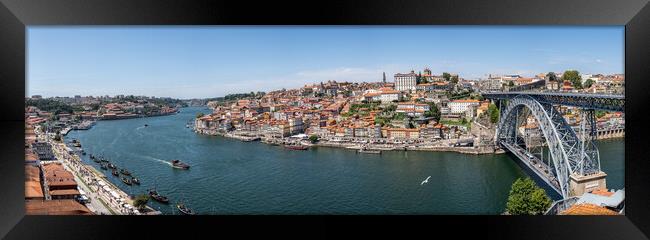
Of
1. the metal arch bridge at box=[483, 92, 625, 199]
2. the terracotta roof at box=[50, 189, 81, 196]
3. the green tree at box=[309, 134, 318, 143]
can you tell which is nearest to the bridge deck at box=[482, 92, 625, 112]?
the metal arch bridge at box=[483, 92, 625, 199]

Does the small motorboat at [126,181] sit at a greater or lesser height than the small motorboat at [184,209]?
greater

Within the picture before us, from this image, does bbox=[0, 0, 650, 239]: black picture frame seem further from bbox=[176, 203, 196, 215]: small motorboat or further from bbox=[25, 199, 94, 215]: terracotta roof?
bbox=[176, 203, 196, 215]: small motorboat

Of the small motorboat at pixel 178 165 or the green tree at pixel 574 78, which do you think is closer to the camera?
the small motorboat at pixel 178 165

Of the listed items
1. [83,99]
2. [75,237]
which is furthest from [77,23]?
[83,99]

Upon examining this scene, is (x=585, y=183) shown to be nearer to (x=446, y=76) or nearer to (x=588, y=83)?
(x=588, y=83)

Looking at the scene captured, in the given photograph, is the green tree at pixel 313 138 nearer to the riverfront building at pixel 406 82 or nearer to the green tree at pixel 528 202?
the riverfront building at pixel 406 82

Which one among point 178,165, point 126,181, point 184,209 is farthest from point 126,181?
point 184,209

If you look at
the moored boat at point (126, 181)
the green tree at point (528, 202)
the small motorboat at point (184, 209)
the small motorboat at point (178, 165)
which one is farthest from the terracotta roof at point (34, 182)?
the green tree at point (528, 202)

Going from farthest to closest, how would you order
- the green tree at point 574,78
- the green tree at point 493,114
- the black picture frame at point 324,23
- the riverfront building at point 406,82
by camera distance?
the green tree at point 493,114 < the riverfront building at point 406,82 < the green tree at point 574,78 < the black picture frame at point 324,23
